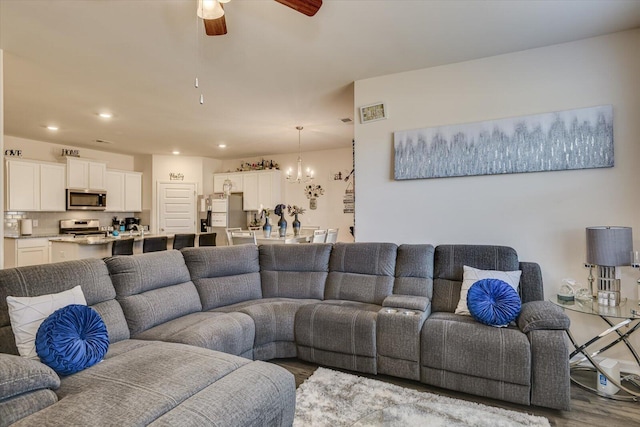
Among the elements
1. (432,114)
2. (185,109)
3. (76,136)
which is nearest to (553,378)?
(432,114)

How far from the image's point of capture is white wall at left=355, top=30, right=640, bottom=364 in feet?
9.07

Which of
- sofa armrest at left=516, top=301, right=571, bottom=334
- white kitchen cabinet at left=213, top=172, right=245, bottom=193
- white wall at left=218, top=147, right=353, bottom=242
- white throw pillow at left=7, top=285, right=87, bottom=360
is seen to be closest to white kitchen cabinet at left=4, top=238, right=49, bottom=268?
white kitchen cabinet at left=213, top=172, right=245, bottom=193

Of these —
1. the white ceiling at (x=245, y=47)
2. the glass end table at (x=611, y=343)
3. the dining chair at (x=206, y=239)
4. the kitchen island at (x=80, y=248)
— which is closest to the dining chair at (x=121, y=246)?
the kitchen island at (x=80, y=248)

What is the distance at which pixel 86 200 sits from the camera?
22.6 ft

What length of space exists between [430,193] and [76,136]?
20.5ft

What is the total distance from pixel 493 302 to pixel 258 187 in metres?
6.27

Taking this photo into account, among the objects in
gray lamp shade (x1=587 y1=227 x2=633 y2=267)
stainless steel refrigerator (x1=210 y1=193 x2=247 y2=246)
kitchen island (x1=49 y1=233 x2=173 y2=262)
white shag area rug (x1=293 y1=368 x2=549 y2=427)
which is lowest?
white shag area rug (x1=293 y1=368 x2=549 y2=427)

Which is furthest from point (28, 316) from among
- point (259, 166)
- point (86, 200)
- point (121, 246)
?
point (259, 166)

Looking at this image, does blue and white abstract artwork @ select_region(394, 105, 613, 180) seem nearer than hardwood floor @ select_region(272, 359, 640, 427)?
No

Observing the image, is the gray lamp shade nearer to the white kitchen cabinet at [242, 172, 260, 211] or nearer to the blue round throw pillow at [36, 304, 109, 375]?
the blue round throw pillow at [36, 304, 109, 375]

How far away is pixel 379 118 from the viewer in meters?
3.67

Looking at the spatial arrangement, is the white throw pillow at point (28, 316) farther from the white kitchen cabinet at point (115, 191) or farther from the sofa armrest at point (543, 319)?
the white kitchen cabinet at point (115, 191)

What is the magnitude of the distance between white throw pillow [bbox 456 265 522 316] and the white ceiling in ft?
6.36

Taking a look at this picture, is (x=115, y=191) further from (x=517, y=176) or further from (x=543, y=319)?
(x=543, y=319)
